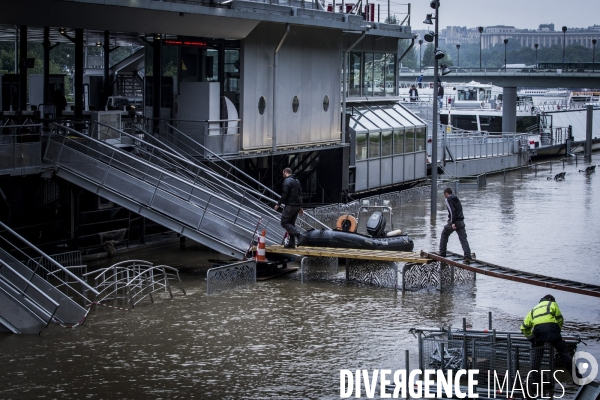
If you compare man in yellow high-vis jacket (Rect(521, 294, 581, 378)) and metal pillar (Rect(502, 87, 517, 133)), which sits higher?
metal pillar (Rect(502, 87, 517, 133))

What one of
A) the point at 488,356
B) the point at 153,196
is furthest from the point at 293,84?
the point at 488,356

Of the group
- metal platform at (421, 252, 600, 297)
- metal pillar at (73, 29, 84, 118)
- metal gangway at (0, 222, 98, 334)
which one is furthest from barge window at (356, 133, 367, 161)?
metal gangway at (0, 222, 98, 334)

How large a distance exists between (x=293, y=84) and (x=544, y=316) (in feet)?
67.4

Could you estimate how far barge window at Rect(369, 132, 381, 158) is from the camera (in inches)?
1572

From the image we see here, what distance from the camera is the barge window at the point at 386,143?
4091 centimetres

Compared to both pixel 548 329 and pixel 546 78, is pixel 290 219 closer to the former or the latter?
pixel 548 329

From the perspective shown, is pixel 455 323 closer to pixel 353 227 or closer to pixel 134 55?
pixel 353 227

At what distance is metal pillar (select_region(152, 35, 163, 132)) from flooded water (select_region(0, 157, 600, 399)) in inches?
193

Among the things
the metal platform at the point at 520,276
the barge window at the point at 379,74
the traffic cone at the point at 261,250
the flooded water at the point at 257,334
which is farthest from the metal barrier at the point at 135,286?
the barge window at the point at 379,74

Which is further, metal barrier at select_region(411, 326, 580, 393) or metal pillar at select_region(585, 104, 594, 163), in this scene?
metal pillar at select_region(585, 104, 594, 163)

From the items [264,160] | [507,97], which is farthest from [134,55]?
[507,97]

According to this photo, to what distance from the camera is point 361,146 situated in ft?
129

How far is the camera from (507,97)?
77438mm

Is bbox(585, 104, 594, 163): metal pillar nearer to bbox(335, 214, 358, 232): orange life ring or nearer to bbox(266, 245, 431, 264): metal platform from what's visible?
bbox(335, 214, 358, 232): orange life ring
